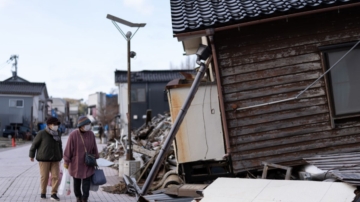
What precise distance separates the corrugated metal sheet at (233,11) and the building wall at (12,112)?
4912 cm

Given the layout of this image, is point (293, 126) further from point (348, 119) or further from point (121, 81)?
point (121, 81)

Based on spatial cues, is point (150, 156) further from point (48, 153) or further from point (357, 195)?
point (357, 195)

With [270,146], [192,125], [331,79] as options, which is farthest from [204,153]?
[331,79]

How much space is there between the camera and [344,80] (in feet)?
29.9

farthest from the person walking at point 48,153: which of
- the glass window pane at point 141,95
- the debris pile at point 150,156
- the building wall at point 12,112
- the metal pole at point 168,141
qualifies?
the building wall at point 12,112

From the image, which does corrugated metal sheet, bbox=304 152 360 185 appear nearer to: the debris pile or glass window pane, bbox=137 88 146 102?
the debris pile

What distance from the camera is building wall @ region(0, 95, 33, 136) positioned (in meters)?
54.7

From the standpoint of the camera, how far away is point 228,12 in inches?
359

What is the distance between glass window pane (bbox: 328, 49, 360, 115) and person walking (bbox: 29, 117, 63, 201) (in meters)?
5.94

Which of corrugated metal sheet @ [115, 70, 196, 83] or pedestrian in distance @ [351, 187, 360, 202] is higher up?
corrugated metal sheet @ [115, 70, 196, 83]

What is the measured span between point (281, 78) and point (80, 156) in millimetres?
4272

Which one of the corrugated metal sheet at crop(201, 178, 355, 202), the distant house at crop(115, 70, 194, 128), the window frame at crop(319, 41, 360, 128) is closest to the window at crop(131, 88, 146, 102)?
the distant house at crop(115, 70, 194, 128)

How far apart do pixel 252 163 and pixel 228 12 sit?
3018 millimetres

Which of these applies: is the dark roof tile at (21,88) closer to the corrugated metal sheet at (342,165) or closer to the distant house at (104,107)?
the distant house at (104,107)
